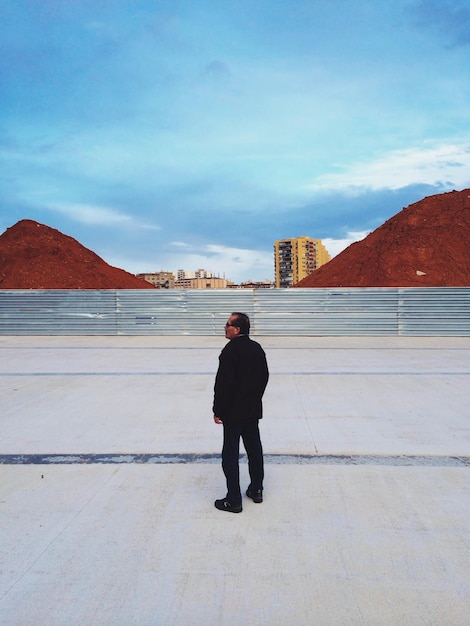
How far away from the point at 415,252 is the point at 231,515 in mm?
30009

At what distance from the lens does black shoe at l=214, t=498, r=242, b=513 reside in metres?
3.71

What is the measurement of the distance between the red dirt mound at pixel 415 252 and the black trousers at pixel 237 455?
26.2m

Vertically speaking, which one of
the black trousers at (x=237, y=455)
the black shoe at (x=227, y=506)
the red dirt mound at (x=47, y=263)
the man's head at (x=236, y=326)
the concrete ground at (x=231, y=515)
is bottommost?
the concrete ground at (x=231, y=515)

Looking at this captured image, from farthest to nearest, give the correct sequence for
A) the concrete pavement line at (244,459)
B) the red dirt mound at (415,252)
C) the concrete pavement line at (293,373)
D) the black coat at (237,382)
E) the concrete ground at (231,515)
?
the red dirt mound at (415,252)
the concrete pavement line at (293,373)
the concrete pavement line at (244,459)
the black coat at (237,382)
the concrete ground at (231,515)

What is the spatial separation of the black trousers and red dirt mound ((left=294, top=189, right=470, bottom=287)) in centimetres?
2619

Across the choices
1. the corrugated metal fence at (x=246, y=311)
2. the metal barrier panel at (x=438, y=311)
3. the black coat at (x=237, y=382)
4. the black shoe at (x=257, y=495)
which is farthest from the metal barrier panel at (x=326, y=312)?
the black coat at (x=237, y=382)

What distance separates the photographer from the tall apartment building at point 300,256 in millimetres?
78500

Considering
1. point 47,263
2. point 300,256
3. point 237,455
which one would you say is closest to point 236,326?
point 237,455

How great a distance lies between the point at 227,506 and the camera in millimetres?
3736

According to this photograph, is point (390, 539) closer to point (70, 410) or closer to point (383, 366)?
point (70, 410)

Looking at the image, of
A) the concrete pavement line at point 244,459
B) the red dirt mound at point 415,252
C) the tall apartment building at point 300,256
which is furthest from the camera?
the tall apartment building at point 300,256

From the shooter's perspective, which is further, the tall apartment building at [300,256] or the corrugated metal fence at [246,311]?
the tall apartment building at [300,256]

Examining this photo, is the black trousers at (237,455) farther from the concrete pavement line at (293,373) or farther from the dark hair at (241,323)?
the concrete pavement line at (293,373)

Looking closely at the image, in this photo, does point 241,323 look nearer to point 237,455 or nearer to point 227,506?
point 237,455
